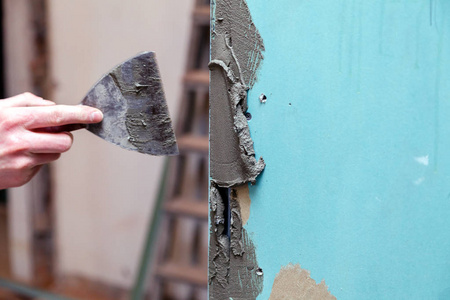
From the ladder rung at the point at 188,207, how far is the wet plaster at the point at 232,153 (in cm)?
112

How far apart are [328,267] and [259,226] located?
0.45 feet

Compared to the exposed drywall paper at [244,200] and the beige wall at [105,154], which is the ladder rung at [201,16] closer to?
the beige wall at [105,154]

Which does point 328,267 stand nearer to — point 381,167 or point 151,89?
point 381,167

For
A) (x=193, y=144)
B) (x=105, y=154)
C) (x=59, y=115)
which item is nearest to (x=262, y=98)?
(x=59, y=115)

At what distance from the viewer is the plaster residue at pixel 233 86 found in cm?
69

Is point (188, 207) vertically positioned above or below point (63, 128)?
below

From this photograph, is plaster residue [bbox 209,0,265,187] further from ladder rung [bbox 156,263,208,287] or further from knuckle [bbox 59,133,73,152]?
ladder rung [bbox 156,263,208,287]

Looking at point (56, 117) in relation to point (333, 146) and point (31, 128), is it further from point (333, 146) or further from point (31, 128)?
point (333, 146)

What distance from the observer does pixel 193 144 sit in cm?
191

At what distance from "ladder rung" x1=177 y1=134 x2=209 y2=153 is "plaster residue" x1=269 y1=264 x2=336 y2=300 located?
46.5 inches

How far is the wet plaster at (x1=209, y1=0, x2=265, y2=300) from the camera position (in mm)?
693

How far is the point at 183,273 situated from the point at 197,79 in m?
0.93

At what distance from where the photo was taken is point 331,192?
0.68m

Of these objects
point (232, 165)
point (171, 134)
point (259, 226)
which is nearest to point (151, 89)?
point (171, 134)
